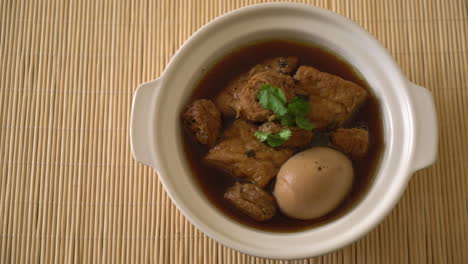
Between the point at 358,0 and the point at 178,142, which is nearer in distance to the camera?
the point at 178,142

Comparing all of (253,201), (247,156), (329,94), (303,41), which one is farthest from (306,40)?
(253,201)

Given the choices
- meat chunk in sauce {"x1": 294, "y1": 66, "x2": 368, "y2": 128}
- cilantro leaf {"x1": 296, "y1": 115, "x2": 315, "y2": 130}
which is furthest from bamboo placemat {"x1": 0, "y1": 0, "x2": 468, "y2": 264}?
cilantro leaf {"x1": 296, "y1": 115, "x2": 315, "y2": 130}

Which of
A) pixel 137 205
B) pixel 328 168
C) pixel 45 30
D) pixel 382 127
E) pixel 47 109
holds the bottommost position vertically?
pixel 137 205

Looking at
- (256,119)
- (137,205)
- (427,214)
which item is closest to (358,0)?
(256,119)

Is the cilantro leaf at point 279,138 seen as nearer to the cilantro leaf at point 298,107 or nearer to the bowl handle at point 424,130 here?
the cilantro leaf at point 298,107

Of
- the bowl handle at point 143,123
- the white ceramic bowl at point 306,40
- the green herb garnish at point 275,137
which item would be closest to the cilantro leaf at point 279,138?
the green herb garnish at point 275,137

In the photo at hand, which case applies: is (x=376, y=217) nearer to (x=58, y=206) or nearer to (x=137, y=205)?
(x=137, y=205)

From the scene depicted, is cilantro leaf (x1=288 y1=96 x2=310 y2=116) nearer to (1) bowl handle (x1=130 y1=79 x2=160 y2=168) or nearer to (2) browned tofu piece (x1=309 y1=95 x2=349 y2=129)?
(2) browned tofu piece (x1=309 y1=95 x2=349 y2=129)
